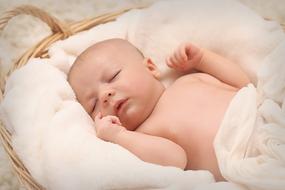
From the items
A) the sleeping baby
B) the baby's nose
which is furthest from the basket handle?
the baby's nose

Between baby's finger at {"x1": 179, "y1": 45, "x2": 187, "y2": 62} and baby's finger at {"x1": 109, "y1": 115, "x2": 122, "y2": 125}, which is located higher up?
baby's finger at {"x1": 179, "y1": 45, "x2": 187, "y2": 62}

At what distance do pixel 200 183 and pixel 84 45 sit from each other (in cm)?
54

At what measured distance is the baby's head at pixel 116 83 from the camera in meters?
1.13

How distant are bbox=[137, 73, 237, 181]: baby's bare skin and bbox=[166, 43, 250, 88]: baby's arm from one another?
1.3 inches

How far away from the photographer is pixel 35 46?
4.42 feet

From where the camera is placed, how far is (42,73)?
1217mm

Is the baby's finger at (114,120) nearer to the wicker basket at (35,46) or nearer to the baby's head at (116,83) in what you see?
the baby's head at (116,83)

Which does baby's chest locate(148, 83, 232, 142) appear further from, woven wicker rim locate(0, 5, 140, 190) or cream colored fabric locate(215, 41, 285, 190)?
woven wicker rim locate(0, 5, 140, 190)

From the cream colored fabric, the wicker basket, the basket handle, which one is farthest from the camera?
the basket handle

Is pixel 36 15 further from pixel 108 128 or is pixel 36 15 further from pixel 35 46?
pixel 108 128

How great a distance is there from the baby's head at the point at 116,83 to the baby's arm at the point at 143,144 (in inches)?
1.9

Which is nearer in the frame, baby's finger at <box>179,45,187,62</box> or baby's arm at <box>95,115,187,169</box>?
baby's arm at <box>95,115,187,169</box>

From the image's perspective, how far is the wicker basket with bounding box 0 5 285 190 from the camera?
1046 mm

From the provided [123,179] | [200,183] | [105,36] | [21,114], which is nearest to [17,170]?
[21,114]
